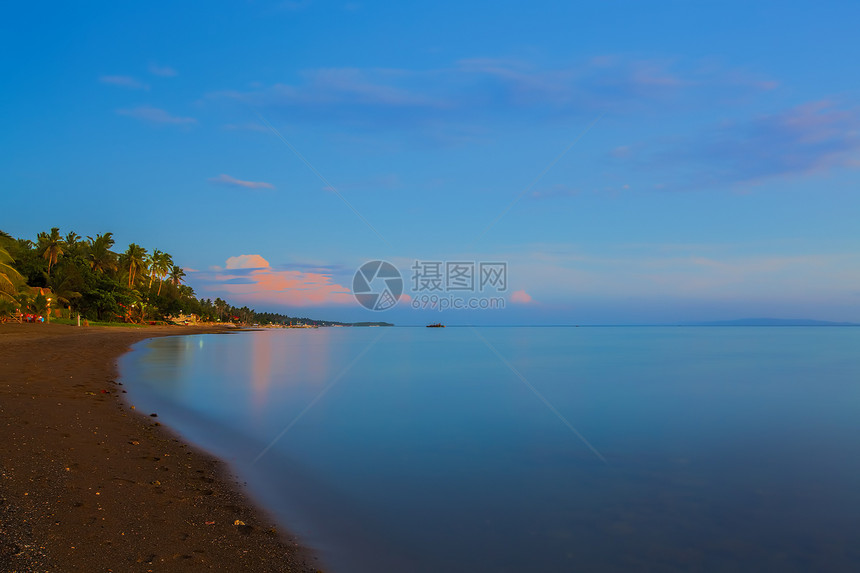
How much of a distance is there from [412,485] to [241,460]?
4262 mm

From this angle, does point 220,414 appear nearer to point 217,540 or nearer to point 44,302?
point 217,540

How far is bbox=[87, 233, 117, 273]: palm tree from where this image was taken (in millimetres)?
102625

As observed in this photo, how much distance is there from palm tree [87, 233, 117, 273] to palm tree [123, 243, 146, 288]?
403 inches

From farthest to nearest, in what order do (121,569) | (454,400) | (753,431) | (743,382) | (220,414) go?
(743,382), (454,400), (220,414), (753,431), (121,569)

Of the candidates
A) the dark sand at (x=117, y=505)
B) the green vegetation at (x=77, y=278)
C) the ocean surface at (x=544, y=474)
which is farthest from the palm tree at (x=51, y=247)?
the dark sand at (x=117, y=505)

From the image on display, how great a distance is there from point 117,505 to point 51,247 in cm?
10616

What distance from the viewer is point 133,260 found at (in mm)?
116500

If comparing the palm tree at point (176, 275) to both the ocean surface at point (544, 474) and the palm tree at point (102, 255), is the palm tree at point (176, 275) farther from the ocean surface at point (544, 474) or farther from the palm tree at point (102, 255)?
the ocean surface at point (544, 474)

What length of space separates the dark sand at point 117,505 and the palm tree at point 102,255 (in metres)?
108

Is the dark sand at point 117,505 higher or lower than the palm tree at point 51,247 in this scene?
lower

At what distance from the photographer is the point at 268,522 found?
7516mm

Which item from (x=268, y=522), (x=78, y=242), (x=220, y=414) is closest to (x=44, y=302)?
(x=78, y=242)

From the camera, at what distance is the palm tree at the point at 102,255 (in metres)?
103

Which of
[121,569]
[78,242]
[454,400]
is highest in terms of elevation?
[78,242]
